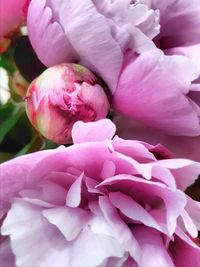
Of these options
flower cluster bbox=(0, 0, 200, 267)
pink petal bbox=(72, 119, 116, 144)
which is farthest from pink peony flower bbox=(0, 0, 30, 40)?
pink petal bbox=(72, 119, 116, 144)

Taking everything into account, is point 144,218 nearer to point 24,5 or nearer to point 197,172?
point 197,172

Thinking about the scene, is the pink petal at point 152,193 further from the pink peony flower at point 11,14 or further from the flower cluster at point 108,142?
the pink peony flower at point 11,14

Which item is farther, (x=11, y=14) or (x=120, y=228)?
(x=11, y=14)

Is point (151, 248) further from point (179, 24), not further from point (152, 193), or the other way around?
point (179, 24)

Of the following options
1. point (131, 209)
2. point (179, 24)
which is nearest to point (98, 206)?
point (131, 209)

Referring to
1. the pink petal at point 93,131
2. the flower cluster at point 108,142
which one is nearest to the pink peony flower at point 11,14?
the flower cluster at point 108,142

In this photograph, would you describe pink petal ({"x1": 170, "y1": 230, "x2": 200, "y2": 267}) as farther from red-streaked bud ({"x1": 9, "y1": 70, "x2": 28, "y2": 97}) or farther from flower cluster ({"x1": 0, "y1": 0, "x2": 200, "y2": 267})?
red-streaked bud ({"x1": 9, "y1": 70, "x2": 28, "y2": 97})
